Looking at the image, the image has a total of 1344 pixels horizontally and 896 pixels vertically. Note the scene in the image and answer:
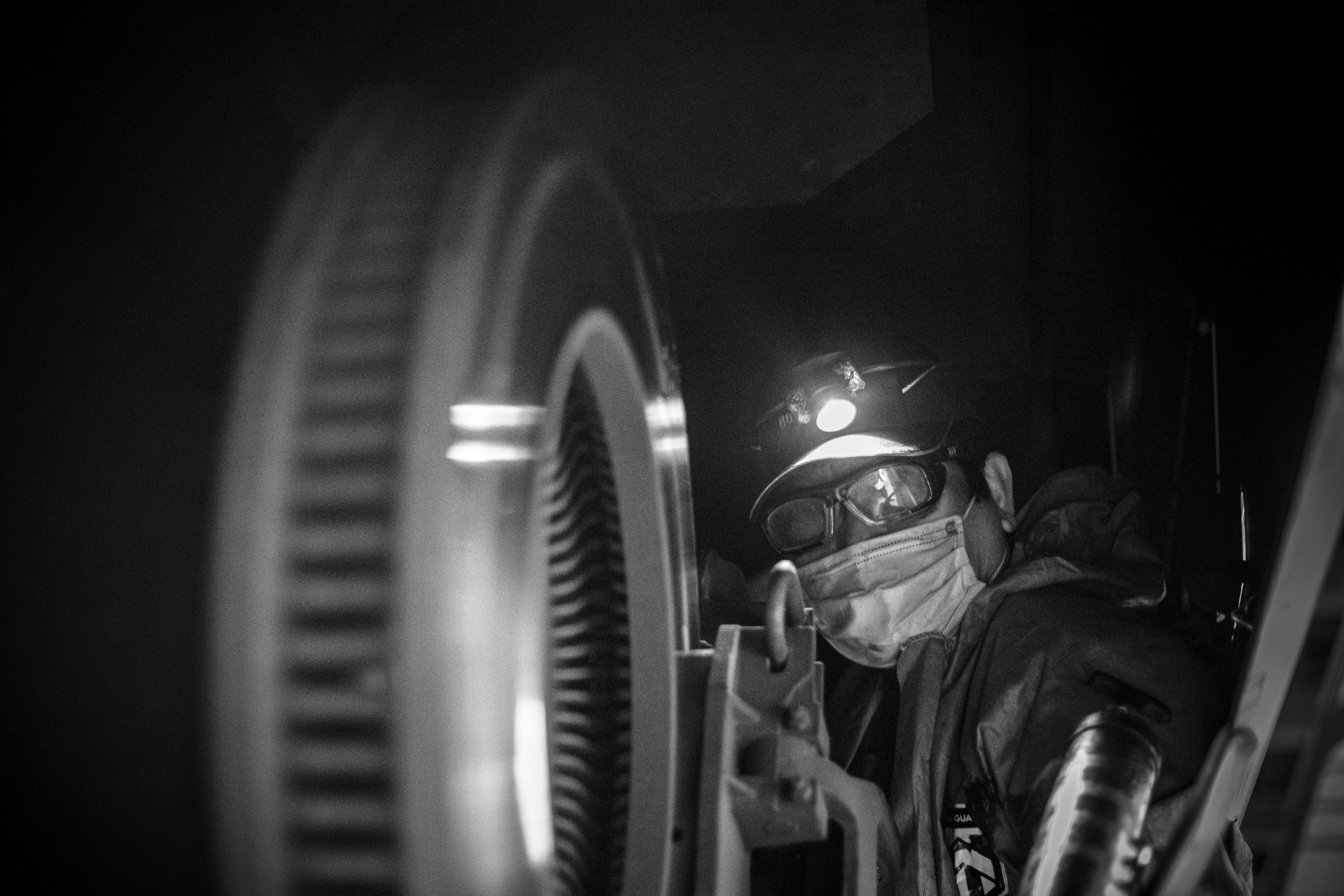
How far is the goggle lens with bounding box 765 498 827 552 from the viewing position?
4.93 feet

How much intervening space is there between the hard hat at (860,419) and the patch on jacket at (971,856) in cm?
53

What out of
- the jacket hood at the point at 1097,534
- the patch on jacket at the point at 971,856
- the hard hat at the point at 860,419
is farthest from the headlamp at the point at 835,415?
the patch on jacket at the point at 971,856

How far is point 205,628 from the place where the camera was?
45 cm

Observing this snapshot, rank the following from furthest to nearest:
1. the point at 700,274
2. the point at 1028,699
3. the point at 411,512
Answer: the point at 700,274 → the point at 1028,699 → the point at 411,512

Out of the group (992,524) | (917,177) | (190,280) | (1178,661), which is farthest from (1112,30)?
(190,280)

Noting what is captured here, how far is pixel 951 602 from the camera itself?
57.6 inches

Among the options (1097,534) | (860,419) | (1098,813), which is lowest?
(1098,813)

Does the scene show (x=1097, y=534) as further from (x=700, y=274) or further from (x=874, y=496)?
(x=700, y=274)

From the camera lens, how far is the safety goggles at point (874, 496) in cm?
148

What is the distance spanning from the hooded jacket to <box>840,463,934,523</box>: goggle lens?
187 mm

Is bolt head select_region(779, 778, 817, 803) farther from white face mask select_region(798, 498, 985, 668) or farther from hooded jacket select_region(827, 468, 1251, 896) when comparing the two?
white face mask select_region(798, 498, 985, 668)

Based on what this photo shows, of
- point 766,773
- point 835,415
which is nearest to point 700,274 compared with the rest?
point 835,415

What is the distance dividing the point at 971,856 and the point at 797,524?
21.8 inches

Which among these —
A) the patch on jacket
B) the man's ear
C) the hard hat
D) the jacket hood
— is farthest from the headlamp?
the patch on jacket
